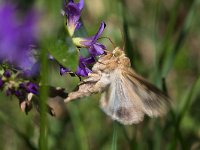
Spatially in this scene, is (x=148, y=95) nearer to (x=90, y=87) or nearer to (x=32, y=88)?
(x=90, y=87)

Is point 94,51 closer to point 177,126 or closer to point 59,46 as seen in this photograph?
point 59,46

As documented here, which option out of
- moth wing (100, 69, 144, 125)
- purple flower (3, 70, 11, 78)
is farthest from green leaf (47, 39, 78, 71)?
moth wing (100, 69, 144, 125)

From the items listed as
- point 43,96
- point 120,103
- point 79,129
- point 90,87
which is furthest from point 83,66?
point 79,129

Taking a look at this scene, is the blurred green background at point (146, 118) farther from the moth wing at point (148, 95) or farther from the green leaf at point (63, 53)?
the green leaf at point (63, 53)

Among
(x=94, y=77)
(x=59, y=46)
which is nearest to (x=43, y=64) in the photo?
(x=59, y=46)

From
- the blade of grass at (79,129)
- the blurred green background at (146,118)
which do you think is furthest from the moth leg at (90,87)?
the blade of grass at (79,129)

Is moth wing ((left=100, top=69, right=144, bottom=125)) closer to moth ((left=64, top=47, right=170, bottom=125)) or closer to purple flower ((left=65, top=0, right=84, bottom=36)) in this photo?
moth ((left=64, top=47, right=170, bottom=125))
